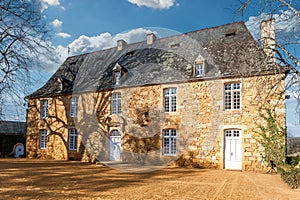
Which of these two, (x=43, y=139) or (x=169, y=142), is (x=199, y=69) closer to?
(x=169, y=142)

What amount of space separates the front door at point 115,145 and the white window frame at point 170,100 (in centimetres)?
371

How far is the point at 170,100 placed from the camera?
1468 centimetres

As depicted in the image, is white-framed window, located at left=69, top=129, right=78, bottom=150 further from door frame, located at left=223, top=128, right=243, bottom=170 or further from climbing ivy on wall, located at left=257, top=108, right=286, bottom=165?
climbing ivy on wall, located at left=257, top=108, right=286, bottom=165

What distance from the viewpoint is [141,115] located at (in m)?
15.2

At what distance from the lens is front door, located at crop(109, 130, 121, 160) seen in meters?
16.2

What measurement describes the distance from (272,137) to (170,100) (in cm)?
559

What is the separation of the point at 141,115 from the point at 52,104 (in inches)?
311

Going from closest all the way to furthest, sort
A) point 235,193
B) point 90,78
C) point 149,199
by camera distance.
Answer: point 149,199 → point 235,193 → point 90,78

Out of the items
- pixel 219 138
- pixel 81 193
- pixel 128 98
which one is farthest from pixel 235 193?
pixel 128 98

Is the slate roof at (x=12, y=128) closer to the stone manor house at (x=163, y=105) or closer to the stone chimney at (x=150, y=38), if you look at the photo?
the stone manor house at (x=163, y=105)

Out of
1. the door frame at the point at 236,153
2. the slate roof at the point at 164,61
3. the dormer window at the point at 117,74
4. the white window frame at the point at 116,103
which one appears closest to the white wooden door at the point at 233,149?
the door frame at the point at 236,153

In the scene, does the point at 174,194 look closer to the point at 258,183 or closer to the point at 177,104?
the point at 258,183

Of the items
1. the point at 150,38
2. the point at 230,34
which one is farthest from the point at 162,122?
the point at 150,38

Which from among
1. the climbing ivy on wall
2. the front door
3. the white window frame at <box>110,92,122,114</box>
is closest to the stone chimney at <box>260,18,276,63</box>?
the climbing ivy on wall
